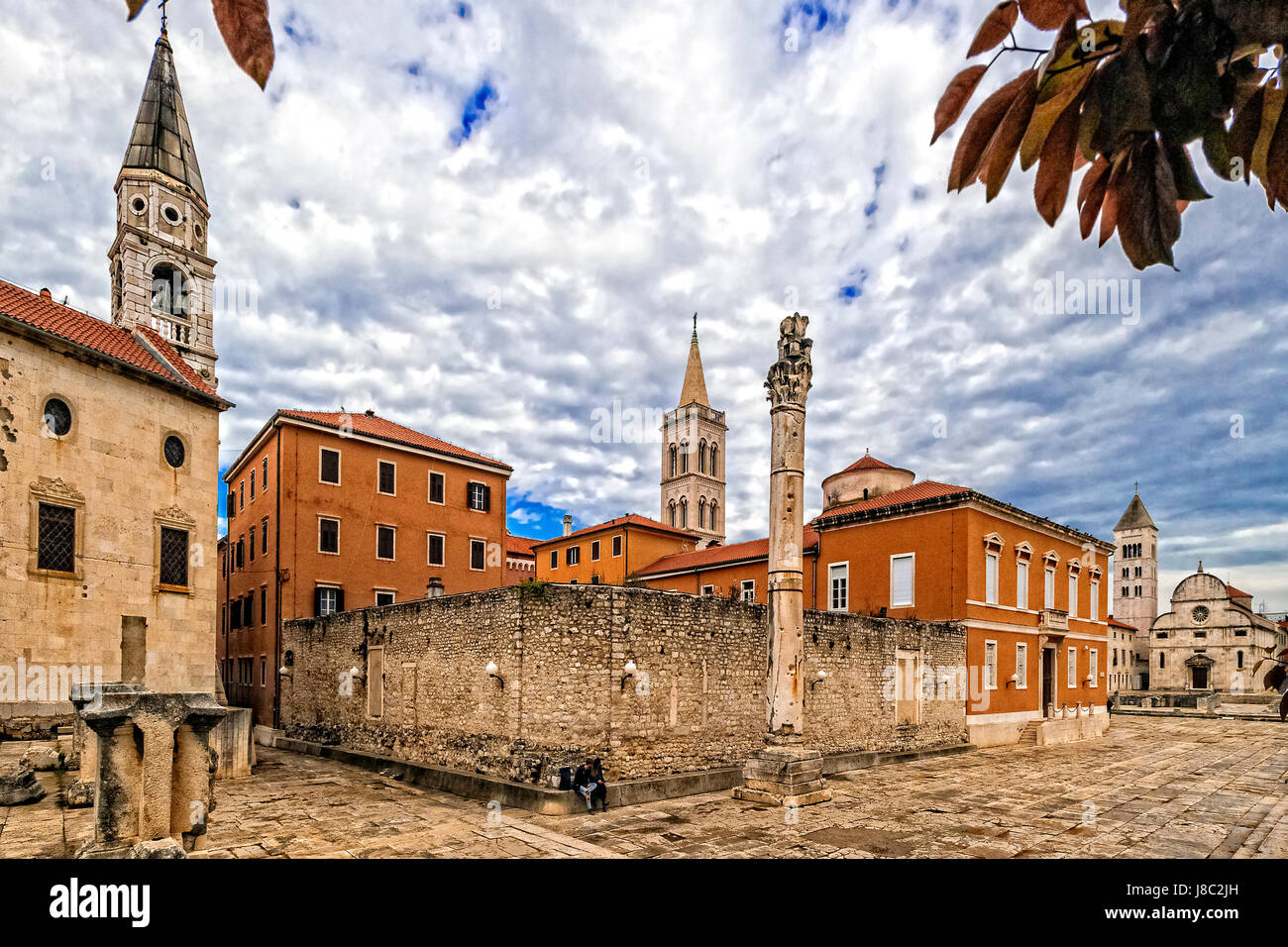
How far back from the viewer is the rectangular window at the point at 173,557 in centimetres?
1877

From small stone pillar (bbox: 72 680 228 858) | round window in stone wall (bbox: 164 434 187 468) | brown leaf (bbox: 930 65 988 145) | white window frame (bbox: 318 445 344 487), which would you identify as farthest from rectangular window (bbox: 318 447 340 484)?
brown leaf (bbox: 930 65 988 145)

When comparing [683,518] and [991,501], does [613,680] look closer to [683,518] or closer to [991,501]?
[991,501]

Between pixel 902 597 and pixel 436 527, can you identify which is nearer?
pixel 902 597

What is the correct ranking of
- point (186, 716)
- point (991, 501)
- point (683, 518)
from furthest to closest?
point (683, 518)
point (991, 501)
point (186, 716)

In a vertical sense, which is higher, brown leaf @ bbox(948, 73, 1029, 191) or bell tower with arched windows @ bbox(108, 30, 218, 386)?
bell tower with arched windows @ bbox(108, 30, 218, 386)

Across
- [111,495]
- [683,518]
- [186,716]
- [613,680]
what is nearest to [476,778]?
[613,680]

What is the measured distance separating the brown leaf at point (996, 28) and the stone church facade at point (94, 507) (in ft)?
67.5

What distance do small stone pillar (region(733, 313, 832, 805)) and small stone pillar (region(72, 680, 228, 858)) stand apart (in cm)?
1054

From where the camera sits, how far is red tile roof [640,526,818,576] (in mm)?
30266

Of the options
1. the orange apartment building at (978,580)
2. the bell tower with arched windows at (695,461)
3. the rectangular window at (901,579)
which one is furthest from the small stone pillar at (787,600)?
the bell tower with arched windows at (695,461)

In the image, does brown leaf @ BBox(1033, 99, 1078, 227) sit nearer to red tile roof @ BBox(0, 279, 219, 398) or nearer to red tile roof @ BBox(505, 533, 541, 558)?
red tile roof @ BBox(0, 279, 219, 398)
